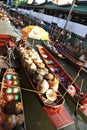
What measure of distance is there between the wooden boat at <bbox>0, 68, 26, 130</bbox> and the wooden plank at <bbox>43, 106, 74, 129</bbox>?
1.56 metres

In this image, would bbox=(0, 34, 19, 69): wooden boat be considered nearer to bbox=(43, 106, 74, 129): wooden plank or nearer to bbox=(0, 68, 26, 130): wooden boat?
bbox=(0, 68, 26, 130): wooden boat

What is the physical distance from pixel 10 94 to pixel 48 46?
1241 centimetres

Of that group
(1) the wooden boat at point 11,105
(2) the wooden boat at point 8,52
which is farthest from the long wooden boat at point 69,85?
(2) the wooden boat at point 8,52

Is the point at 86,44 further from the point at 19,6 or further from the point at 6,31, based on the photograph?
the point at 19,6

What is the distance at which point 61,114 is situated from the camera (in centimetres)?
922

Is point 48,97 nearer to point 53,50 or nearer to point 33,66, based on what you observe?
point 33,66

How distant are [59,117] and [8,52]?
6590 mm

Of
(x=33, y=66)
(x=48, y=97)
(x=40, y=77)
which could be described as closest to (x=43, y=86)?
(x=48, y=97)

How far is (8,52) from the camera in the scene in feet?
44.3

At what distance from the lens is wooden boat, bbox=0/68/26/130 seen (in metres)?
7.25

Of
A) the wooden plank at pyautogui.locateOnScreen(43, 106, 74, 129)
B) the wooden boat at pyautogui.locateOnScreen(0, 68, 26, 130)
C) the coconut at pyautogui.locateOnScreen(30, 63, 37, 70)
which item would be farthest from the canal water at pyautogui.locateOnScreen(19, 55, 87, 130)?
the coconut at pyautogui.locateOnScreen(30, 63, 37, 70)

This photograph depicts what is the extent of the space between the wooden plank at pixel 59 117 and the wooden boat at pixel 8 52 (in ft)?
16.2

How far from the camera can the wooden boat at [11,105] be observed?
7246 millimetres

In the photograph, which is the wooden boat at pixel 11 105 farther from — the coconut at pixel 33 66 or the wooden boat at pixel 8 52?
the wooden boat at pixel 8 52
